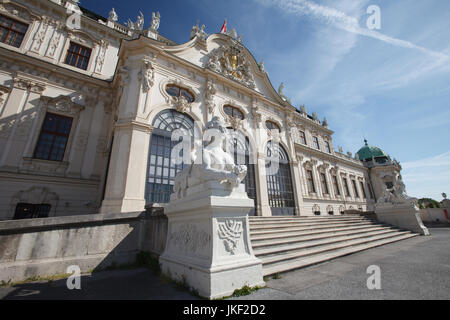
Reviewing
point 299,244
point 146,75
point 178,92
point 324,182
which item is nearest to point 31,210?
point 146,75

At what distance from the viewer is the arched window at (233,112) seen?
14024 millimetres

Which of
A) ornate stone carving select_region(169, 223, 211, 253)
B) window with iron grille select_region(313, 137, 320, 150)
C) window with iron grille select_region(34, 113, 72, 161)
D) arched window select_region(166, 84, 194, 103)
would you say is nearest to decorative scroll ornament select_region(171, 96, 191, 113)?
arched window select_region(166, 84, 194, 103)

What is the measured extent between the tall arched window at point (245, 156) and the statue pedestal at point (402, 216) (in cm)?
792

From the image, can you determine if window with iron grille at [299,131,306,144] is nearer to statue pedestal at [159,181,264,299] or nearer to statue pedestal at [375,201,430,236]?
statue pedestal at [375,201,430,236]

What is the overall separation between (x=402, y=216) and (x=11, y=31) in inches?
977

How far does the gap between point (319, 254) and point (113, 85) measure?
14199 mm

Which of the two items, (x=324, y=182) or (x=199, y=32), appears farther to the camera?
(x=324, y=182)

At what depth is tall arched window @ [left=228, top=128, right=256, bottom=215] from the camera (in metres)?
12.8

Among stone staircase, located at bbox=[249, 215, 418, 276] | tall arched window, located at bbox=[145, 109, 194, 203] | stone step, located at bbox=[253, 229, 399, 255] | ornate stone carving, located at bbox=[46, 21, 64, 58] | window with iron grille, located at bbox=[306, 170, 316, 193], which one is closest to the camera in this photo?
stone staircase, located at bbox=[249, 215, 418, 276]

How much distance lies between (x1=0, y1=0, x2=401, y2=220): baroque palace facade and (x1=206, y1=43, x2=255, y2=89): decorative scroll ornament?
89 mm

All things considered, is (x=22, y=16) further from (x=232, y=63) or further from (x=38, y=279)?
(x=38, y=279)

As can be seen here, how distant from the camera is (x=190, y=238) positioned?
3.73 m

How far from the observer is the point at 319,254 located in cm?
A: 545
